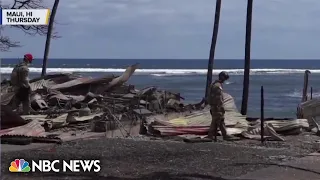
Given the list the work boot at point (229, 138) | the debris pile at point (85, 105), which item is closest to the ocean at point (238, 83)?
the debris pile at point (85, 105)

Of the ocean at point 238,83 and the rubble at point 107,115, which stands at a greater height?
the rubble at point 107,115

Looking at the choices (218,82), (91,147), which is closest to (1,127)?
(91,147)

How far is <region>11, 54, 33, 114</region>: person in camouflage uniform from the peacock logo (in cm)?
574

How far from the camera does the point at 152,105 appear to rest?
19594 mm

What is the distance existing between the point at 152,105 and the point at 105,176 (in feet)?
36.5

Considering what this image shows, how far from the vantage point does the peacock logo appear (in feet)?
28.9

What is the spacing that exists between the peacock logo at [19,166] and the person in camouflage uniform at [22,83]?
5739mm

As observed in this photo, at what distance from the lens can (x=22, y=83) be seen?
14.8 meters

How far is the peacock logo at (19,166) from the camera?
28.9 ft

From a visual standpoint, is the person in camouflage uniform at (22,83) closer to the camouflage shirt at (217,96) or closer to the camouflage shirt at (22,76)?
the camouflage shirt at (22,76)

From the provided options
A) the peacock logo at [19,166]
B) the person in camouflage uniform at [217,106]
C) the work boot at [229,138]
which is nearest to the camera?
the peacock logo at [19,166]

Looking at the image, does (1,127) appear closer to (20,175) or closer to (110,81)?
(20,175)

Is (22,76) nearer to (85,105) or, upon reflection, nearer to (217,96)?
(85,105)

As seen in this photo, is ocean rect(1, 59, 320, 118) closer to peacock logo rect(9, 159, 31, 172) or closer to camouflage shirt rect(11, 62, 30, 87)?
camouflage shirt rect(11, 62, 30, 87)
